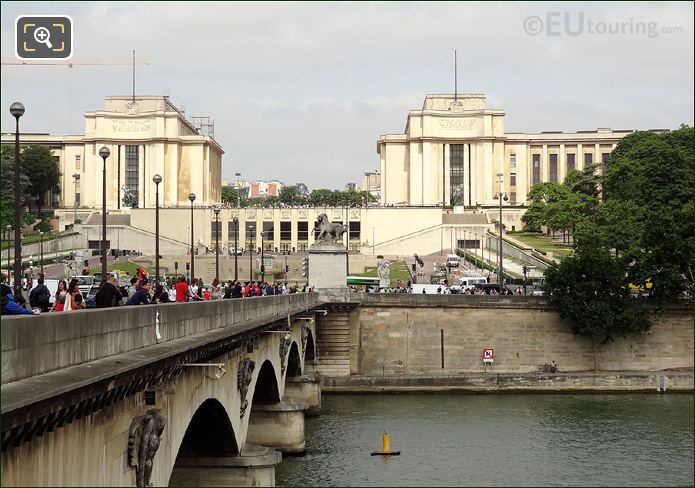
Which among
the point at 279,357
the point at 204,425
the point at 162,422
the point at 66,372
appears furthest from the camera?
the point at 279,357

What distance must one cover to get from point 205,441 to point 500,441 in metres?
17.2

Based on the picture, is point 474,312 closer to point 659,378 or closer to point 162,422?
point 659,378

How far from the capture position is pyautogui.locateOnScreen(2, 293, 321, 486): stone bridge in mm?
Result: 11289

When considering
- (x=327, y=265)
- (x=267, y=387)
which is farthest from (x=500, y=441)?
(x=327, y=265)

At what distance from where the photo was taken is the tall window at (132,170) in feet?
543

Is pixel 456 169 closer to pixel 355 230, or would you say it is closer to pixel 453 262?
pixel 355 230

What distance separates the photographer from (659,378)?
57.5 m

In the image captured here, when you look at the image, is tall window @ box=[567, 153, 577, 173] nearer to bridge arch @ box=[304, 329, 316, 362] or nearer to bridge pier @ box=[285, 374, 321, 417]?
bridge arch @ box=[304, 329, 316, 362]

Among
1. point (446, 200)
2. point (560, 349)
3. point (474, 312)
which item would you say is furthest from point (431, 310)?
point (446, 200)

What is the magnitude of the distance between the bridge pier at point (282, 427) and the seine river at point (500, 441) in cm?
68

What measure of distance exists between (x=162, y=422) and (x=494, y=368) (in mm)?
46675

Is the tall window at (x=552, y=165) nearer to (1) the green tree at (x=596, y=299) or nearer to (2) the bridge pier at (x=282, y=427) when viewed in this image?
(1) the green tree at (x=596, y=299)

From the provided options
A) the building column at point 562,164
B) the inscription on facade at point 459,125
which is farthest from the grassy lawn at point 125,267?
the building column at point 562,164

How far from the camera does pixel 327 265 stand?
6112cm
